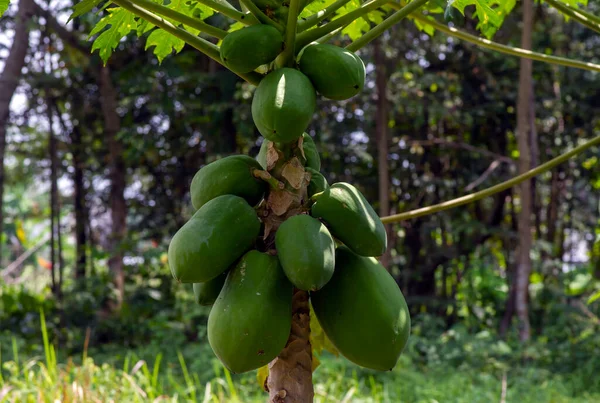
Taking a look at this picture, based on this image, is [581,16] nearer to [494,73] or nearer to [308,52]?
[308,52]

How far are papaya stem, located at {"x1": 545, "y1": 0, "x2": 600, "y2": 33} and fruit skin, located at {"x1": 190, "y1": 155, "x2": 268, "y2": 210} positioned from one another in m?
0.86

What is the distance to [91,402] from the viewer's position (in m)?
2.64

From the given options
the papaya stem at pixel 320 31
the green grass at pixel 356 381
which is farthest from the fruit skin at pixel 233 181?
the green grass at pixel 356 381

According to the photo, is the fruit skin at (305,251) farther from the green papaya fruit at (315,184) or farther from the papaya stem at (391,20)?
the papaya stem at (391,20)

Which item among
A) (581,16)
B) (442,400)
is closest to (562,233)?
(442,400)

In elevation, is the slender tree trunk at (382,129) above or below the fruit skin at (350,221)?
below

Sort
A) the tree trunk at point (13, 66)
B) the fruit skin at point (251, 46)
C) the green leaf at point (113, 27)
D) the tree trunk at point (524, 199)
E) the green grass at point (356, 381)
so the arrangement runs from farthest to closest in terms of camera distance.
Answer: the tree trunk at point (13, 66), the tree trunk at point (524, 199), the green grass at point (356, 381), the green leaf at point (113, 27), the fruit skin at point (251, 46)

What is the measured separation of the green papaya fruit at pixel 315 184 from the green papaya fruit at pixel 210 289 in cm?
20

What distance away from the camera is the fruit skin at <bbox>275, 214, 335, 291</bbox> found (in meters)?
0.99

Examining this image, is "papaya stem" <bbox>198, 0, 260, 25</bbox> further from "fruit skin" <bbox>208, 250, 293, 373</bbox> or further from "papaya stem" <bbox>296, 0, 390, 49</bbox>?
"fruit skin" <bbox>208, 250, 293, 373</bbox>

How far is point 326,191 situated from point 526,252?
5.74 meters

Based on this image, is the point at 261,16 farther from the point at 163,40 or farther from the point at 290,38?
the point at 163,40

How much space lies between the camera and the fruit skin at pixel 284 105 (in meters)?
1.02

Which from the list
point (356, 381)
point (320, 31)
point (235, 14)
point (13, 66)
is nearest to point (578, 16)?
point (320, 31)
